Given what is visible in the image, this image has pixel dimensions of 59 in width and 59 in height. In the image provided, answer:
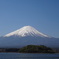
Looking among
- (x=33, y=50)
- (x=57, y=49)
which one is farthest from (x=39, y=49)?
(x=57, y=49)

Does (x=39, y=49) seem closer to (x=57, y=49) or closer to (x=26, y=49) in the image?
(x=26, y=49)

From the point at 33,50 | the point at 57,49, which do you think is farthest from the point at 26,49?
the point at 57,49

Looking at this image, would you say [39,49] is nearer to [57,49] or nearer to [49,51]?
[49,51]

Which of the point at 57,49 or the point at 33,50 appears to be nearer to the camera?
the point at 33,50

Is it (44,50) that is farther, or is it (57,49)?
(57,49)

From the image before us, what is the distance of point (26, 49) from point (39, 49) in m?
6.03

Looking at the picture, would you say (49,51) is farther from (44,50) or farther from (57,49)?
(57,49)

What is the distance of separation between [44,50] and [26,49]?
28.7ft

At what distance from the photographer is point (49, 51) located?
16100cm

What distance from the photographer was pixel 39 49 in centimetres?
16375

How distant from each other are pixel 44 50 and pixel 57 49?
2652cm

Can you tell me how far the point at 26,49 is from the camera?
543ft

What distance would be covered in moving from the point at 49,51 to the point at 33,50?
24.9ft

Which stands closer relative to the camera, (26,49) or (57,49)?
(26,49)
